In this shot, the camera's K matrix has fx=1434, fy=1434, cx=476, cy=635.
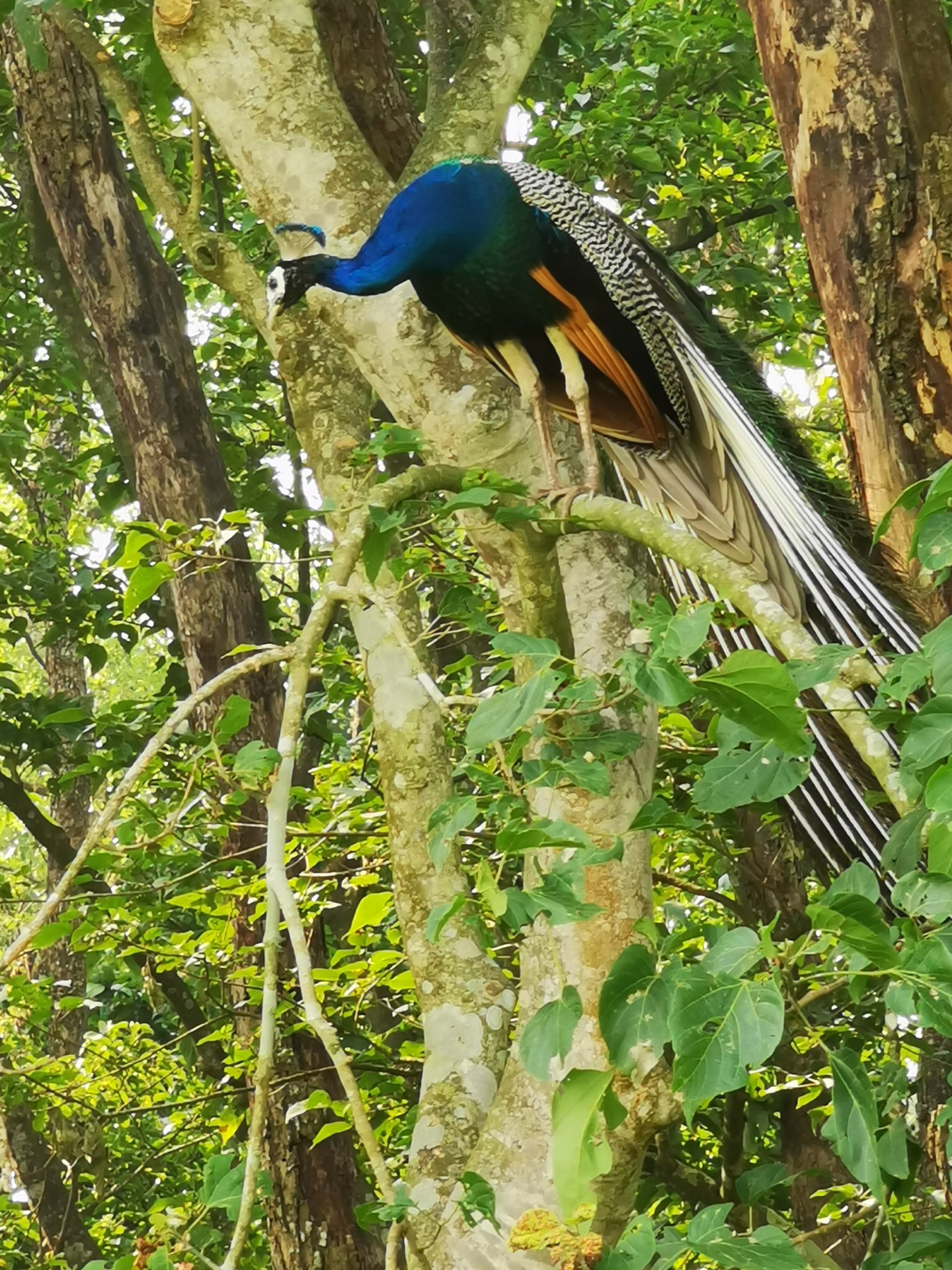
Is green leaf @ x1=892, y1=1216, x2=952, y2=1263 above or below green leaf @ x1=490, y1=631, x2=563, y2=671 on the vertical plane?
below

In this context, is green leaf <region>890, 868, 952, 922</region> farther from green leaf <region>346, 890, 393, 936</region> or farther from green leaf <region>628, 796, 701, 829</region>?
green leaf <region>346, 890, 393, 936</region>

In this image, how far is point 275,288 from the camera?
8.23 ft

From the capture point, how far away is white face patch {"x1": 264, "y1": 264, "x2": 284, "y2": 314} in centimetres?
249

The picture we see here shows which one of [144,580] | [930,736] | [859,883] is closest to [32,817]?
[144,580]

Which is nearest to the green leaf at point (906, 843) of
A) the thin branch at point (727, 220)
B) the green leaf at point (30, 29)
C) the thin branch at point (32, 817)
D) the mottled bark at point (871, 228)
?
the mottled bark at point (871, 228)

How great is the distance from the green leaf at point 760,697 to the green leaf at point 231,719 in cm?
66

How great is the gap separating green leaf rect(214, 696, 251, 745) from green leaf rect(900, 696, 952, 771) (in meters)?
0.80

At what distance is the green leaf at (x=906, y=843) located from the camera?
1432mm

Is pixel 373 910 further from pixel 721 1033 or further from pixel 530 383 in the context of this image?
pixel 721 1033

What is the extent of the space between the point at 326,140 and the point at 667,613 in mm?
1353

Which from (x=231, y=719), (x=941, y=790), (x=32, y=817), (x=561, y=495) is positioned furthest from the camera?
(x=32, y=817)

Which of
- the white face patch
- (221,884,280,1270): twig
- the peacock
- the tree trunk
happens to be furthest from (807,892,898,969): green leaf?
the tree trunk

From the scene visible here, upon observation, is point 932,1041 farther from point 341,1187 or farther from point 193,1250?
point 193,1250

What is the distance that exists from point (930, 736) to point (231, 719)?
2.79ft
